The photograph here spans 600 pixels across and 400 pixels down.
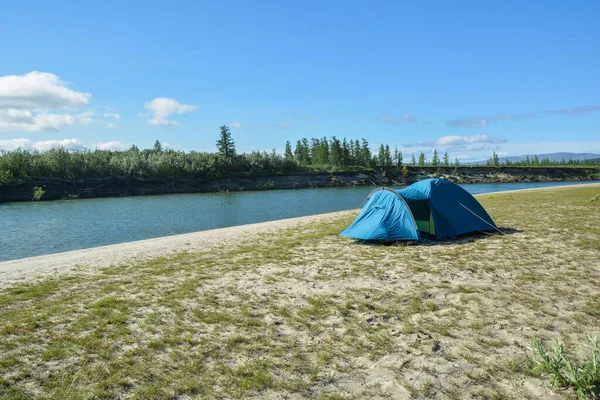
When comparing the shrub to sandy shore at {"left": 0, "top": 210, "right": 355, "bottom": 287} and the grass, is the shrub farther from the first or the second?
the grass

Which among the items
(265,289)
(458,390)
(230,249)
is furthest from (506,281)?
(230,249)

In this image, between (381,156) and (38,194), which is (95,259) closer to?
(38,194)

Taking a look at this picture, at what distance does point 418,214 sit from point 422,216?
0.16 meters

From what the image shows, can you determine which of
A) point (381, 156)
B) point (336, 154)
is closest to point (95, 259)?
point (336, 154)

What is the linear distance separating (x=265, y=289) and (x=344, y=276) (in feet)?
6.68

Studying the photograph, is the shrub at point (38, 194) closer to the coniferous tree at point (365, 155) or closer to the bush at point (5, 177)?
the bush at point (5, 177)

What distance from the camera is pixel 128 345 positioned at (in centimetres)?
581

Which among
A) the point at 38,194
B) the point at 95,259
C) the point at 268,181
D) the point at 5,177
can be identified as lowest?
the point at 95,259

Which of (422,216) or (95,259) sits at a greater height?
(422,216)

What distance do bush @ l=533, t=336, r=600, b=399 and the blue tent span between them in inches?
310

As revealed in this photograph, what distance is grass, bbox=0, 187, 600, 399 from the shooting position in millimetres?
4758

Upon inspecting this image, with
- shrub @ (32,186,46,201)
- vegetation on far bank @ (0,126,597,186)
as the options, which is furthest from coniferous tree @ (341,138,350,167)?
shrub @ (32,186,46,201)

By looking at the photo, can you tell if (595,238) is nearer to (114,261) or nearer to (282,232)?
Answer: (282,232)

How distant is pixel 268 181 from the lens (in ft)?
A: 269
